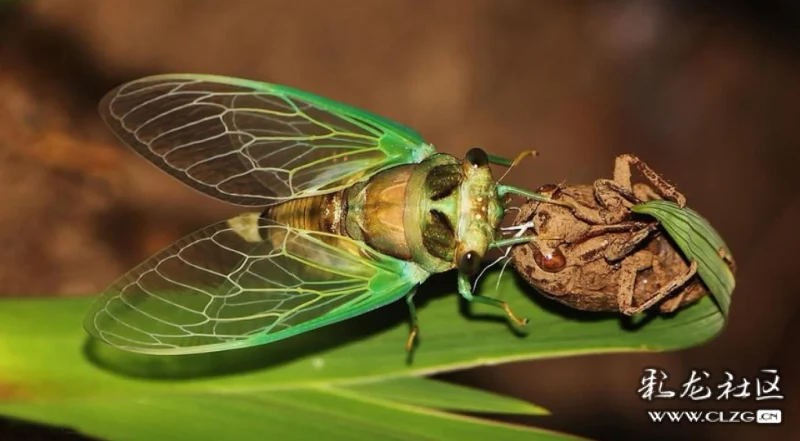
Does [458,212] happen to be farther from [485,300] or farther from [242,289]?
[242,289]

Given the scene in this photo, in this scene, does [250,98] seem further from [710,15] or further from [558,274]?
[710,15]

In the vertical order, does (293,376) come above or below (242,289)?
below

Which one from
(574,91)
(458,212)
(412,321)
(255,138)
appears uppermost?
(574,91)

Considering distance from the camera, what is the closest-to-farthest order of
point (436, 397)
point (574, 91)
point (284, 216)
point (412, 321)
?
point (436, 397), point (412, 321), point (284, 216), point (574, 91)

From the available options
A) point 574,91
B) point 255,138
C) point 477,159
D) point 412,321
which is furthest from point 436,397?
point 574,91

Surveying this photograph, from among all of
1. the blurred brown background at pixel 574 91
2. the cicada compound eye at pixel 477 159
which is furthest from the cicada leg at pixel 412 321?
the blurred brown background at pixel 574 91

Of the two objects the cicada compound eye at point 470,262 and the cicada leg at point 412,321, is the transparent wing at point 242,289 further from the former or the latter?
the cicada compound eye at point 470,262

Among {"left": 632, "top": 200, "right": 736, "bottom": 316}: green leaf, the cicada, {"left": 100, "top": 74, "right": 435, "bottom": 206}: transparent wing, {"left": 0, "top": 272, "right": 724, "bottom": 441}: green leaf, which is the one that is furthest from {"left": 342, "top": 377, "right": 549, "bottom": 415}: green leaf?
{"left": 100, "top": 74, "right": 435, "bottom": 206}: transparent wing

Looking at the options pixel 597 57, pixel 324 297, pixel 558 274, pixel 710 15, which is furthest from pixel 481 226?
pixel 710 15

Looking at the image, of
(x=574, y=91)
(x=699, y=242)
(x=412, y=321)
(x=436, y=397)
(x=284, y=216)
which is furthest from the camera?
(x=574, y=91)
